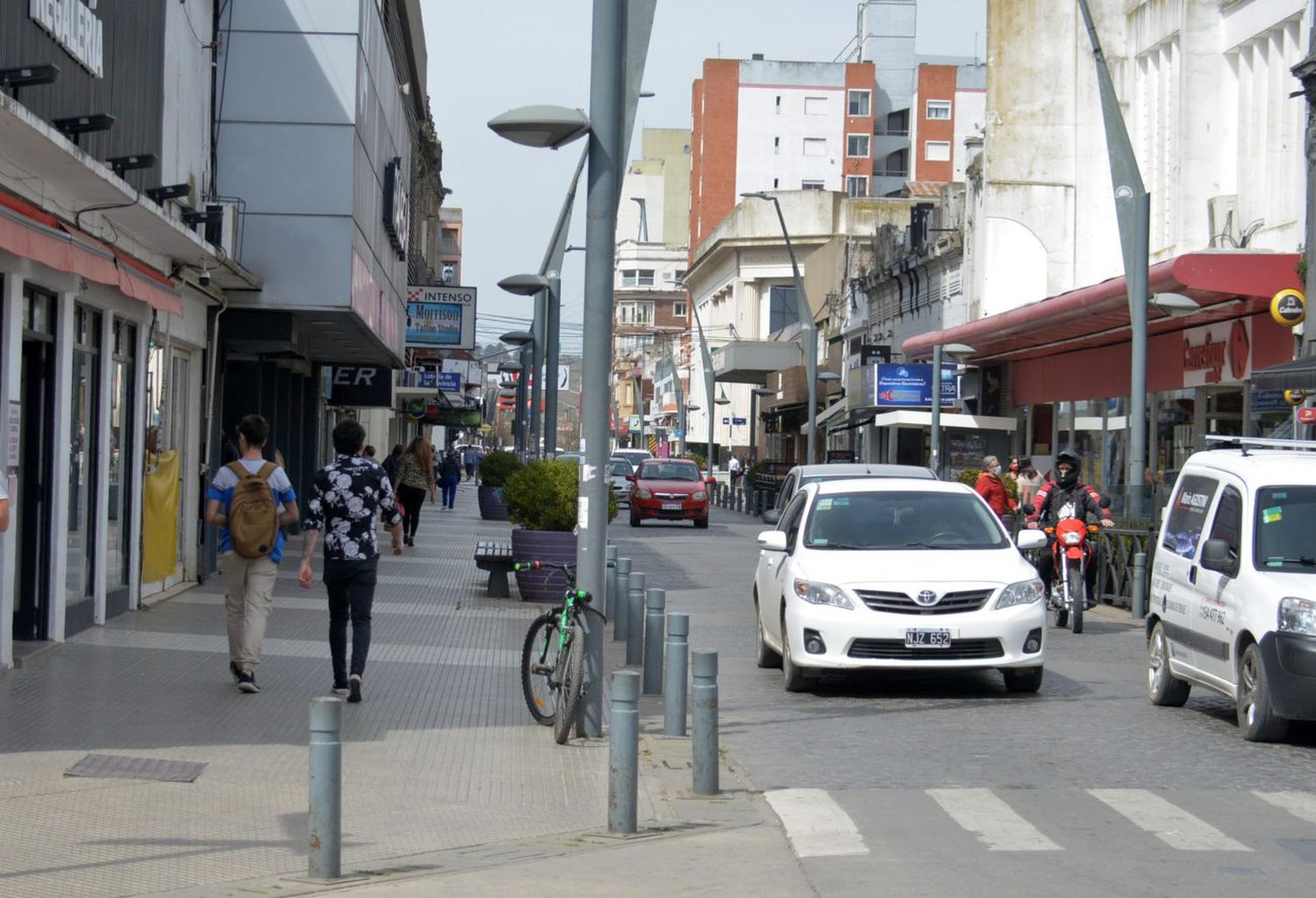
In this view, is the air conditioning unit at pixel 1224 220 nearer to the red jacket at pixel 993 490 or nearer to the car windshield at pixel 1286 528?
the red jacket at pixel 993 490

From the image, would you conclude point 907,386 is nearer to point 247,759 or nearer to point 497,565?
point 497,565

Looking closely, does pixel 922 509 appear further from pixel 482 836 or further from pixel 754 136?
Result: pixel 754 136

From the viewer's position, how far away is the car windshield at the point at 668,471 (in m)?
43.0

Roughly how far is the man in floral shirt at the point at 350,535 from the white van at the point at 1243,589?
209 inches

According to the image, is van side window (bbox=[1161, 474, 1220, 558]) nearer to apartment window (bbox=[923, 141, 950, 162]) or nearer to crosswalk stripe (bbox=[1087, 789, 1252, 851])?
crosswalk stripe (bbox=[1087, 789, 1252, 851])

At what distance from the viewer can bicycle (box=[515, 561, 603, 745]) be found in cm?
1016

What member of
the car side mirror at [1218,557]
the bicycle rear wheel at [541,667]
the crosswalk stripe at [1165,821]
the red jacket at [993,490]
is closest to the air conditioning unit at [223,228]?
the bicycle rear wheel at [541,667]

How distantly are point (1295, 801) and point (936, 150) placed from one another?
90.4 meters

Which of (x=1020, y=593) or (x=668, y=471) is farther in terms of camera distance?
(x=668, y=471)

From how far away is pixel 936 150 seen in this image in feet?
317

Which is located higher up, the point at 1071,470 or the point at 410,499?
the point at 1071,470

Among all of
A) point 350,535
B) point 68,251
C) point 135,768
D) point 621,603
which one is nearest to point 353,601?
point 350,535

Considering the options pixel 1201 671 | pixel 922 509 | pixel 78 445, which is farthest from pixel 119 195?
pixel 1201 671

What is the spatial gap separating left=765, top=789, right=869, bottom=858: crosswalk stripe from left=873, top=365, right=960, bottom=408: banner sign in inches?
1238
